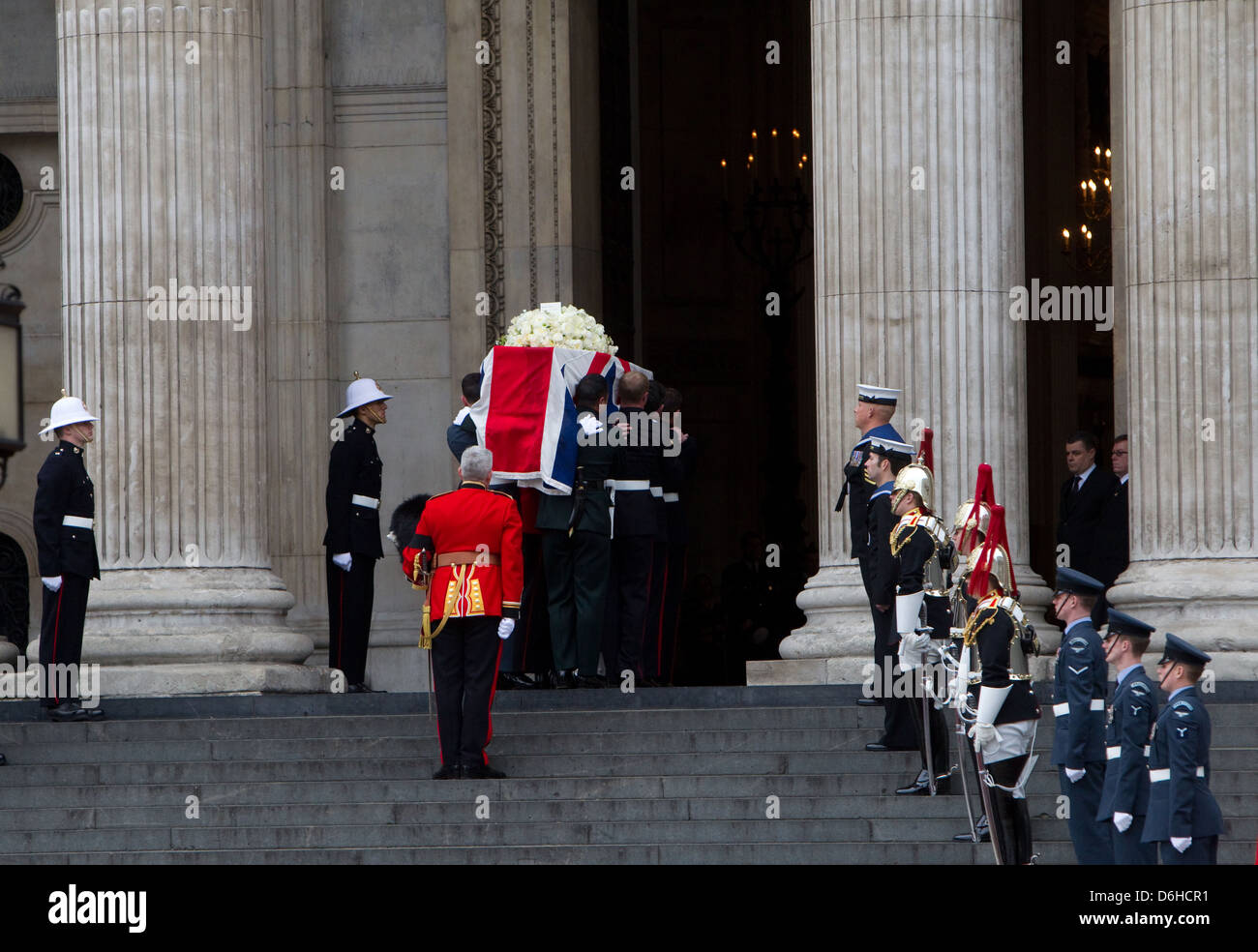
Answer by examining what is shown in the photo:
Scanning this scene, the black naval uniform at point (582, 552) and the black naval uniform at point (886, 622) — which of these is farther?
the black naval uniform at point (582, 552)

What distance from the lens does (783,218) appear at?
89.6 feet

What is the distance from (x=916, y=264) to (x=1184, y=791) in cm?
663

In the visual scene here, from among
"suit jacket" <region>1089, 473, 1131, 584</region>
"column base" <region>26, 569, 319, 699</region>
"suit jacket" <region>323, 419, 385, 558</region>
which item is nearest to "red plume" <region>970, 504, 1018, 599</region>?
"suit jacket" <region>1089, 473, 1131, 584</region>

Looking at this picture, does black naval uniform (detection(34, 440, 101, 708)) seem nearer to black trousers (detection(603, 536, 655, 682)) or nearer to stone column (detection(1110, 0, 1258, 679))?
black trousers (detection(603, 536, 655, 682))

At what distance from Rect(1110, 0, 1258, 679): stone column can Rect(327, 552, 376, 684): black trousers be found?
5238 mm

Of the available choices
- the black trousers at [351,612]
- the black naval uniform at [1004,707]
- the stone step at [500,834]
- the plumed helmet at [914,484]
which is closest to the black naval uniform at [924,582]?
the plumed helmet at [914,484]

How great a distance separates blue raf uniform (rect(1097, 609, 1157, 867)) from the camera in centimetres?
1137

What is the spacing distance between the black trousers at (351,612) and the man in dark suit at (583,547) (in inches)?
71.1

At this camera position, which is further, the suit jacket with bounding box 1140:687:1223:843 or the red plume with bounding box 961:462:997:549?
the red plume with bounding box 961:462:997:549

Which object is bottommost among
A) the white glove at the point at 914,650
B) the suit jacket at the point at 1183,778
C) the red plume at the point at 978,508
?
the suit jacket at the point at 1183,778

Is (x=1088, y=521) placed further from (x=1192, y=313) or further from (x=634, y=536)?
(x=634, y=536)

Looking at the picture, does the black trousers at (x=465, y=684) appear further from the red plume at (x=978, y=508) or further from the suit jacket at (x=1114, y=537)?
the suit jacket at (x=1114, y=537)

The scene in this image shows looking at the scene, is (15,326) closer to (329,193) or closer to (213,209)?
(213,209)

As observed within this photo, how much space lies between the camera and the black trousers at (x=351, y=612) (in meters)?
18.0
